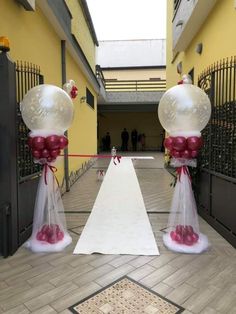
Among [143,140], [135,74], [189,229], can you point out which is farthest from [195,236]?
[135,74]

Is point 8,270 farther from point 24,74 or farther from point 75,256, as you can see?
point 24,74

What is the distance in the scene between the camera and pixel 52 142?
273 cm

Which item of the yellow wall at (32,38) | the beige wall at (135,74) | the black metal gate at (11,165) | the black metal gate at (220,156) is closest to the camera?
the black metal gate at (11,165)

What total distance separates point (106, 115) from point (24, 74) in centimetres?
1646

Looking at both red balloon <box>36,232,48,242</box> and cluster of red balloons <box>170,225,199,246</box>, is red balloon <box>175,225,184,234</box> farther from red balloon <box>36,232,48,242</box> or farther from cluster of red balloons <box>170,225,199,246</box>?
red balloon <box>36,232,48,242</box>

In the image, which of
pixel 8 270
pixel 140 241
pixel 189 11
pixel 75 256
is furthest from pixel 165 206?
pixel 189 11

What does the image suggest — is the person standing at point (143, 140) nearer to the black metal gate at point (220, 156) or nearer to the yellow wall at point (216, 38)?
the yellow wall at point (216, 38)

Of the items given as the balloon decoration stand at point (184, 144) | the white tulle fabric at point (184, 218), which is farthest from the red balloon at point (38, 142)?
the white tulle fabric at point (184, 218)

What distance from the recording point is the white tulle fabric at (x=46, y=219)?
9.51 ft

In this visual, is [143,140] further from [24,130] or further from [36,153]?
[36,153]

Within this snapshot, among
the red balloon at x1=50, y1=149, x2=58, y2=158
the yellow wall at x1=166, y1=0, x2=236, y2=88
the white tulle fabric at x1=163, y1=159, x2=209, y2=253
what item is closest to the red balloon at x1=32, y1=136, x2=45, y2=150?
the red balloon at x1=50, y1=149, x2=58, y2=158

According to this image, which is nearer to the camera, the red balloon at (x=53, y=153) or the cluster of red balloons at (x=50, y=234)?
the red balloon at (x=53, y=153)

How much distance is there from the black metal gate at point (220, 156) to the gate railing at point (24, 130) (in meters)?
2.32

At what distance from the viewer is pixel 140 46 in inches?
770
